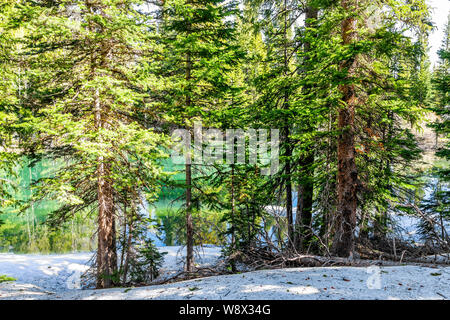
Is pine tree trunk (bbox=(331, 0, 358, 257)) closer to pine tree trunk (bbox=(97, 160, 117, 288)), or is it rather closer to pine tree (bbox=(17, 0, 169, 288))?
pine tree (bbox=(17, 0, 169, 288))

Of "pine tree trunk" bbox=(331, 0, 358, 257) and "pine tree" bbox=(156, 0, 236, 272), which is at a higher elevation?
"pine tree" bbox=(156, 0, 236, 272)

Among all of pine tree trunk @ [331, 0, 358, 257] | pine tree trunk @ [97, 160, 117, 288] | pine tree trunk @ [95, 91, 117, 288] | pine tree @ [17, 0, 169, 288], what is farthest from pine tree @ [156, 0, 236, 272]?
pine tree trunk @ [331, 0, 358, 257]

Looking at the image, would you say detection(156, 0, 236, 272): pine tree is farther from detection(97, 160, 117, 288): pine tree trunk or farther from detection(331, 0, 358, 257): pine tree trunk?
detection(331, 0, 358, 257): pine tree trunk

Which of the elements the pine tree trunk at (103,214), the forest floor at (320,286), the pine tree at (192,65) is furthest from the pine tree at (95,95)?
the forest floor at (320,286)

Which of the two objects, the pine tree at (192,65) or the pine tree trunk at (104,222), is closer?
the pine tree trunk at (104,222)

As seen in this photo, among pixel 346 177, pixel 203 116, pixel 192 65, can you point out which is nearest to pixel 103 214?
pixel 203 116

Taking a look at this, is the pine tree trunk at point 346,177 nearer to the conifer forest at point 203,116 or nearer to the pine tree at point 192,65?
the conifer forest at point 203,116

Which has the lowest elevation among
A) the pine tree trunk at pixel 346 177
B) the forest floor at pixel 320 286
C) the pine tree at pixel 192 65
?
the forest floor at pixel 320 286

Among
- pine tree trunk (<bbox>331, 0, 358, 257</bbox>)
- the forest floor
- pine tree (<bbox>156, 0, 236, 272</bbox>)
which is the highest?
pine tree (<bbox>156, 0, 236, 272</bbox>)

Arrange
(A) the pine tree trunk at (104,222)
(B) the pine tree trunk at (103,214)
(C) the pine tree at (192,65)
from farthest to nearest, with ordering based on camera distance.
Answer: (C) the pine tree at (192,65) → (A) the pine tree trunk at (104,222) → (B) the pine tree trunk at (103,214)

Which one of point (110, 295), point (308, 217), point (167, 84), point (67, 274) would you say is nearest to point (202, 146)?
point (167, 84)

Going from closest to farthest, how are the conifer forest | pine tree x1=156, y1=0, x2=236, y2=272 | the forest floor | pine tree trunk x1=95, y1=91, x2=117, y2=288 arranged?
the forest floor < the conifer forest < pine tree trunk x1=95, y1=91, x2=117, y2=288 < pine tree x1=156, y1=0, x2=236, y2=272

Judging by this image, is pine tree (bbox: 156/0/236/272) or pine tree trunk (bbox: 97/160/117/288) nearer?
pine tree trunk (bbox: 97/160/117/288)

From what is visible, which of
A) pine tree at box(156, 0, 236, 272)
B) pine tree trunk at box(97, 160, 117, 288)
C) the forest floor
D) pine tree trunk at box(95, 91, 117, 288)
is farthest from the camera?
pine tree at box(156, 0, 236, 272)
